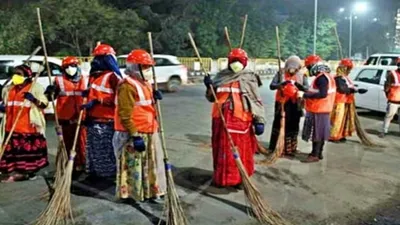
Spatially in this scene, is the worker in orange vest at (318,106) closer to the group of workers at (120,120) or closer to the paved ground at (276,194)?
the group of workers at (120,120)

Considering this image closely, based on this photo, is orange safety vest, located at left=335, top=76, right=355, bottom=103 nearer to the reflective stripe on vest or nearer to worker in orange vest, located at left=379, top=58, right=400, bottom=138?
worker in orange vest, located at left=379, top=58, right=400, bottom=138

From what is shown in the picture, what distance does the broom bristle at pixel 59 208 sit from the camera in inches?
170

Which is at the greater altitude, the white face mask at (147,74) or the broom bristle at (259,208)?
the white face mask at (147,74)

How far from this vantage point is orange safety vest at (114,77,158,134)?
4645 millimetres

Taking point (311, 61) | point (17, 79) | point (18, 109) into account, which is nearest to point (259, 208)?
point (18, 109)

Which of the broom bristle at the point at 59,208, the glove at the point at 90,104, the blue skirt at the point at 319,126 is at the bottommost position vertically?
the broom bristle at the point at 59,208

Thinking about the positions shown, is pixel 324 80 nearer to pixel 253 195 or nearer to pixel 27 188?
pixel 253 195

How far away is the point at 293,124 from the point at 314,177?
137cm

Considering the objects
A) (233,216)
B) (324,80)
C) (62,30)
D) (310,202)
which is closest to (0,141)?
(233,216)

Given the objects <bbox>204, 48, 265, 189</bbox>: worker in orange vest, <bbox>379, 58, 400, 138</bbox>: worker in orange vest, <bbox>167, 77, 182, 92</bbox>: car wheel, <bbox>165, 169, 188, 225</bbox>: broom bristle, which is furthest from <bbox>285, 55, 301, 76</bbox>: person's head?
<bbox>167, 77, 182, 92</bbox>: car wheel

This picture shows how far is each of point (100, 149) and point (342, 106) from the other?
508 centimetres

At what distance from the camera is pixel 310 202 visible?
202 inches

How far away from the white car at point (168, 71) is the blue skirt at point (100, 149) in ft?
36.9

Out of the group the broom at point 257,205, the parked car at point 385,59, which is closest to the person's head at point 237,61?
the broom at point 257,205
